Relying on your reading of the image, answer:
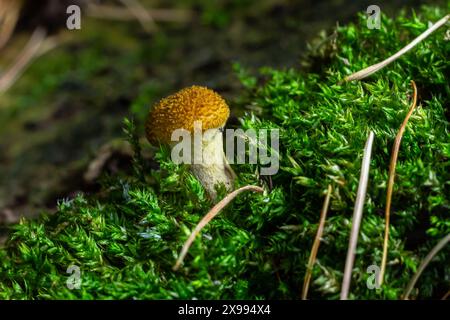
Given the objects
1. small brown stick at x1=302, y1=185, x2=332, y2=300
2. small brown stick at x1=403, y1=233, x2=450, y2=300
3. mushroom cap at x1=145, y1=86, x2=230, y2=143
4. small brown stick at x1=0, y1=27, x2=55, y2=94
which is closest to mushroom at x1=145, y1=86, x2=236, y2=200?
mushroom cap at x1=145, y1=86, x2=230, y2=143

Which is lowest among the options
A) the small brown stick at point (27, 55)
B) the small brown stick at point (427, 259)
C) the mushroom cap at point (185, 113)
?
the small brown stick at point (427, 259)

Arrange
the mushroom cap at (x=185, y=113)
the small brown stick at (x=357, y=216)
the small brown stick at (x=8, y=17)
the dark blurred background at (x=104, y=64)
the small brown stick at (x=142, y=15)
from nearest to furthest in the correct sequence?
the small brown stick at (x=357, y=216) → the mushroom cap at (x=185, y=113) → the dark blurred background at (x=104, y=64) → the small brown stick at (x=8, y=17) → the small brown stick at (x=142, y=15)

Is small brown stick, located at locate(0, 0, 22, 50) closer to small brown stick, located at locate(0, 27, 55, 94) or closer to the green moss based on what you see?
small brown stick, located at locate(0, 27, 55, 94)

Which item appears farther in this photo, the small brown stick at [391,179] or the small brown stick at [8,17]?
the small brown stick at [8,17]

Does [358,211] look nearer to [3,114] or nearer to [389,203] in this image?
[389,203]

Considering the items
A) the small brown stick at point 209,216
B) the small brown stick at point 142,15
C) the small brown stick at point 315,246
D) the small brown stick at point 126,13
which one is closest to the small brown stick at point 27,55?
the small brown stick at point 126,13

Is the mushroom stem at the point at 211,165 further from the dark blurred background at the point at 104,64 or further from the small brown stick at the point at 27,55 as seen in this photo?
the small brown stick at the point at 27,55
